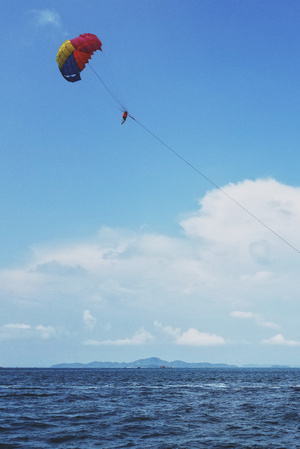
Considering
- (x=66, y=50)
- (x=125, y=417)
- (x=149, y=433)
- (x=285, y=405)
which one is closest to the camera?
(x=149, y=433)

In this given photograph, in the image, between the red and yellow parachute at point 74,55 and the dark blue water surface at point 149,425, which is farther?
the red and yellow parachute at point 74,55

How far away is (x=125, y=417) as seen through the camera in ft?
92.2

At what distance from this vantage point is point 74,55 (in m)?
32.2

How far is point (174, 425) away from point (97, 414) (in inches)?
295

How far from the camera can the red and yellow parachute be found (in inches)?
1265

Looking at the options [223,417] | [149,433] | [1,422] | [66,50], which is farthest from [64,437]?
[66,50]

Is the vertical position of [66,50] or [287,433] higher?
[66,50]

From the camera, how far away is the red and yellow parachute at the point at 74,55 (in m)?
32.1

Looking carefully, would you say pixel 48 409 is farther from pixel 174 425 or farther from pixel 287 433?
pixel 287 433

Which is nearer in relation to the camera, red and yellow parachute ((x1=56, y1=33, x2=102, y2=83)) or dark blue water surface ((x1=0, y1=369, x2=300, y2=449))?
dark blue water surface ((x1=0, y1=369, x2=300, y2=449))

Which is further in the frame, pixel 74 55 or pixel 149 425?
pixel 74 55

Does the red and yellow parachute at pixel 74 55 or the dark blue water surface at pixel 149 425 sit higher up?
the red and yellow parachute at pixel 74 55

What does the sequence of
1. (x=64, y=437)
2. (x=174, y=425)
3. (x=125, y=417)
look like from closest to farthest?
1. (x=64, y=437)
2. (x=174, y=425)
3. (x=125, y=417)

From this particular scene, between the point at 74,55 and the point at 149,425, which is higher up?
the point at 74,55
